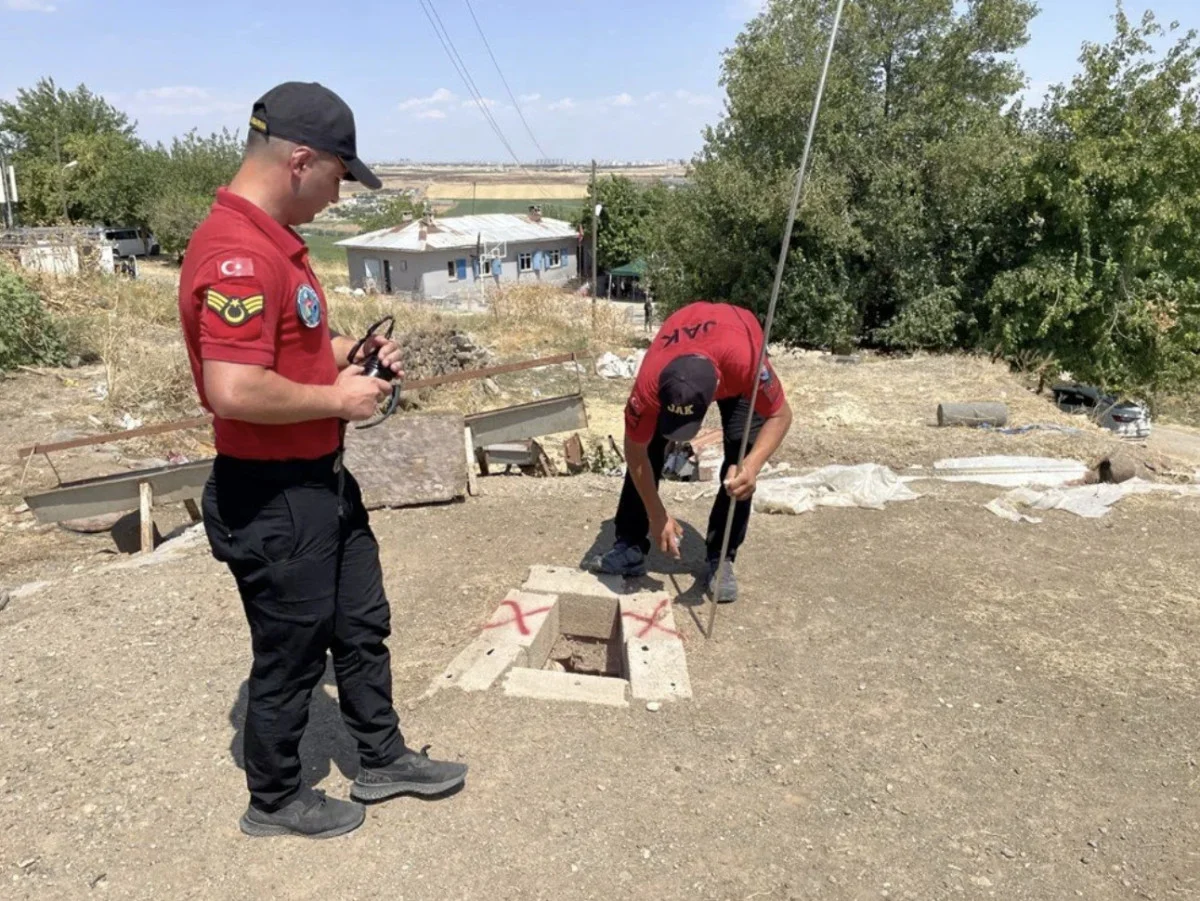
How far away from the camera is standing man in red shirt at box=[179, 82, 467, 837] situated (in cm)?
209

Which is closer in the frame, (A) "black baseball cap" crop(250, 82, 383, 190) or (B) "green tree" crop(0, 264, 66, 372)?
(A) "black baseball cap" crop(250, 82, 383, 190)

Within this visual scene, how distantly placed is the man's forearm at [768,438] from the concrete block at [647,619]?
33.7 inches

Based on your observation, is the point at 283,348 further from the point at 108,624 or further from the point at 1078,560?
the point at 1078,560

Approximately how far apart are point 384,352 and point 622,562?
91.3 inches

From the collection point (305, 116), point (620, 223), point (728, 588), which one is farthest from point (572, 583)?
point (620, 223)

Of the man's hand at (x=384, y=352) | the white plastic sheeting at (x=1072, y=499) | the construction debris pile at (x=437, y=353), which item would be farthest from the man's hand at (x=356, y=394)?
the construction debris pile at (x=437, y=353)

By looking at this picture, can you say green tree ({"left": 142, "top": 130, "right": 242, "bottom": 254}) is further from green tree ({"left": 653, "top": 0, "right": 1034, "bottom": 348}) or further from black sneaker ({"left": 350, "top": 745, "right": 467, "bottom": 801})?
black sneaker ({"left": 350, "top": 745, "right": 467, "bottom": 801})

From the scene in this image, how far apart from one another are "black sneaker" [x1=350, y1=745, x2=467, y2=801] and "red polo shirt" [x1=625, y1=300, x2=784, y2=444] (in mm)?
1598

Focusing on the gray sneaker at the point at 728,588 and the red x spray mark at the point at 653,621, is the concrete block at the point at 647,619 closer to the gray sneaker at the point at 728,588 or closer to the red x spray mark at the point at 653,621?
the red x spray mark at the point at 653,621

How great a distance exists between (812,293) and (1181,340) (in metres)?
6.76

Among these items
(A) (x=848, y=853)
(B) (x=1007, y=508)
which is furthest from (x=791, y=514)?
(A) (x=848, y=853)

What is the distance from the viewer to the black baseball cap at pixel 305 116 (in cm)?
216

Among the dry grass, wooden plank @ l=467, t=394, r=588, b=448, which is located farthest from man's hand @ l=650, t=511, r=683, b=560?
the dry grass

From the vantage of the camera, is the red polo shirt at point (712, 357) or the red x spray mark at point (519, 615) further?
the red x spray mark at point (519, 615)
